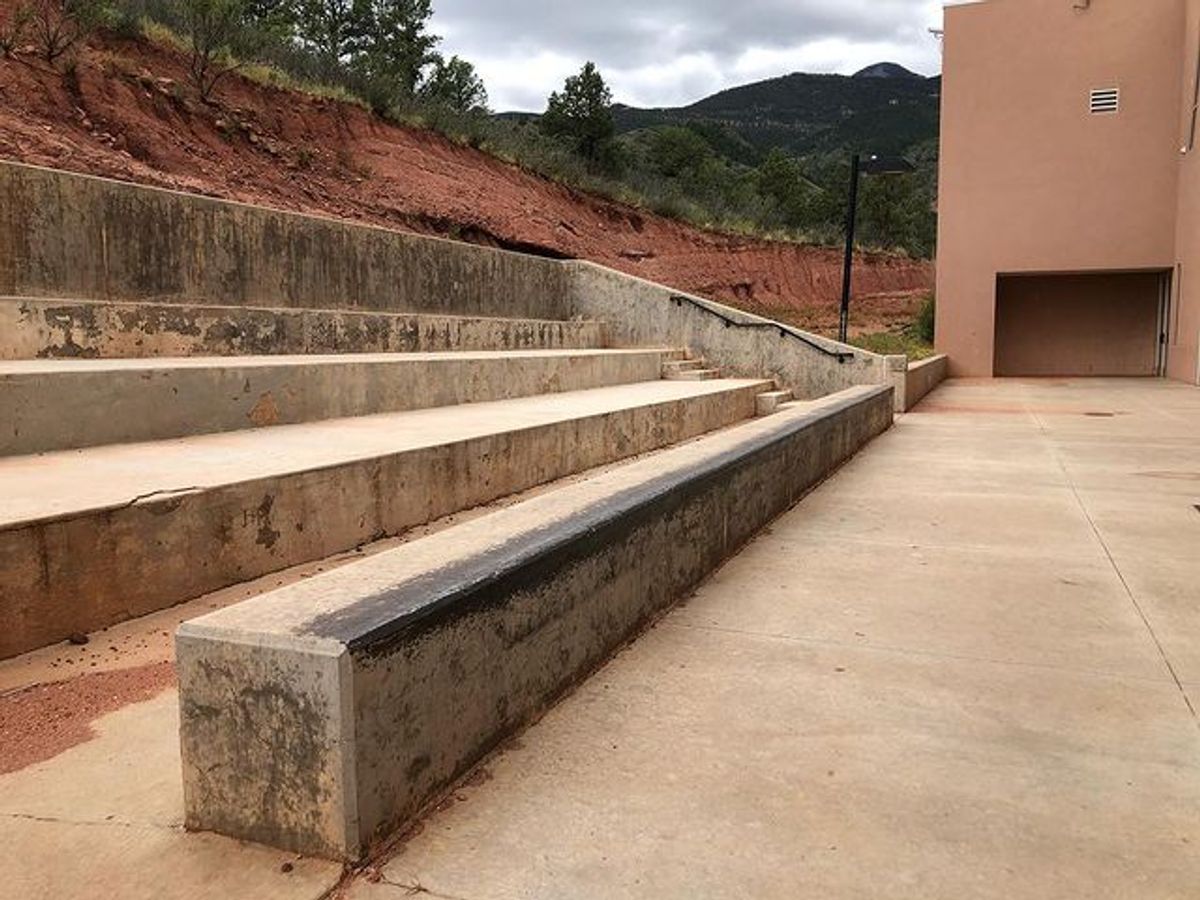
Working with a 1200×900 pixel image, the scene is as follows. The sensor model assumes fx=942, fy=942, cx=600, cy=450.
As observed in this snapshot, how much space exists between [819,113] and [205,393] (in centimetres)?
13179

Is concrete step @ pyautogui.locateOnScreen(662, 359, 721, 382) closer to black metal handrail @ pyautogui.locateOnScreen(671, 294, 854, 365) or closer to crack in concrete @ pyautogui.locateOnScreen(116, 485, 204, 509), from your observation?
black metal handrail @ pyautogui.locateOnScreen(671, 294, 854, 365)

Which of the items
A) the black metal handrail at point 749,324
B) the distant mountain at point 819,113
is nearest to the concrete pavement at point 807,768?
the black metal handrail at point 749,324

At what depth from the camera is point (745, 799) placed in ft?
7.56

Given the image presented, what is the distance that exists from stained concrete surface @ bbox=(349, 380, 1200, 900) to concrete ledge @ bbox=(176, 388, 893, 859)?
0.13 meters

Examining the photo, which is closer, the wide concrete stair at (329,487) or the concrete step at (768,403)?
the wide concrete stair at (329,487)

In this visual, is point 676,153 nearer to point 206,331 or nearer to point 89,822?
point 206,331

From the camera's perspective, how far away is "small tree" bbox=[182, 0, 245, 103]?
641 inches

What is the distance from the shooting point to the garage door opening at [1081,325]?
73.0ft

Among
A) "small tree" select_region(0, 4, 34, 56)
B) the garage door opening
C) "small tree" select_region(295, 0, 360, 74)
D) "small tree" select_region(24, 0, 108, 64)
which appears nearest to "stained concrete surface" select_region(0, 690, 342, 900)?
"small tree" select_region(0, 4, 34, 56)

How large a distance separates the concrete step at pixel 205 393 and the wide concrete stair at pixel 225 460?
1 centimetres

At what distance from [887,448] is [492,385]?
3973mm

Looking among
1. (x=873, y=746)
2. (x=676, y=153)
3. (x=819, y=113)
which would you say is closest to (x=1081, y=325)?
(x=873, y=746)

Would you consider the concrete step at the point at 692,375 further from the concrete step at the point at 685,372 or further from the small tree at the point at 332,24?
the small tree at the point at 332,24

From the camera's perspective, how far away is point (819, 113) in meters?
126
